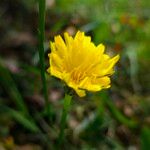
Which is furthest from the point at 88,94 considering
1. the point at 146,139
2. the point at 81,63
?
the point at 81,63

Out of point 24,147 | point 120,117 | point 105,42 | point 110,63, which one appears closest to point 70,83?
point 110,63

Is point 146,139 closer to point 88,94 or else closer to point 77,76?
point 88,94

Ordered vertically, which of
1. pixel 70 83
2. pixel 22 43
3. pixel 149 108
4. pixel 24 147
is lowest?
pixel 149 108

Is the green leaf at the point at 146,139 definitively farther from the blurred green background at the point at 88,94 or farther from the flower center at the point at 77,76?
the flower center at the point at 77,76

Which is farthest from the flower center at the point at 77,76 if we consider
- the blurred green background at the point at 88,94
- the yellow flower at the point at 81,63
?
the blurred green background at the point at 88,94

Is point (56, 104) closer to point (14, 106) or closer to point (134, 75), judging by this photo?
point (14, 106)

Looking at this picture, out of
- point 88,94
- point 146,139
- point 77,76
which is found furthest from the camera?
point 88,94

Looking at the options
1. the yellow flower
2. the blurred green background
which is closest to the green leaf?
the blurred green background

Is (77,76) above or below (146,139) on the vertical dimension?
above
